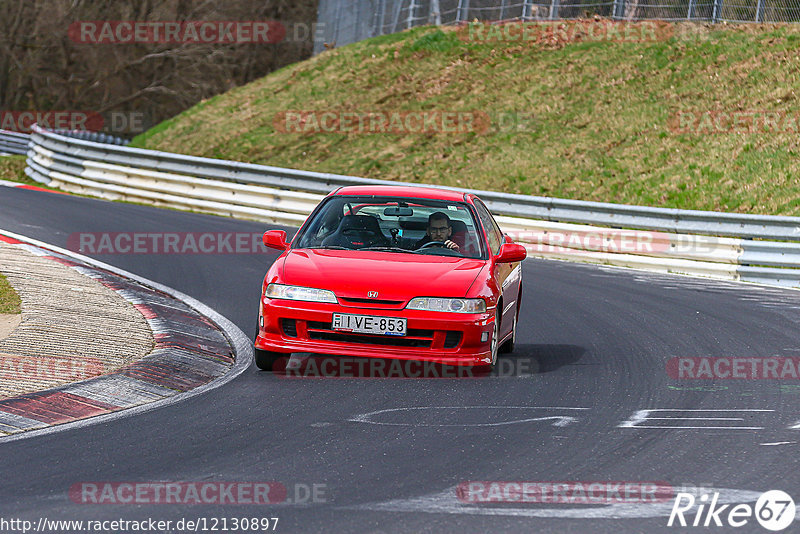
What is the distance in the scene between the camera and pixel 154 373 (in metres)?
8.22

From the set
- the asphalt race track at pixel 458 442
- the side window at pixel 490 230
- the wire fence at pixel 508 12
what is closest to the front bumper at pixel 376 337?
the asphalt race track at pixel 458 442

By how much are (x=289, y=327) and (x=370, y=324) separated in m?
0.63

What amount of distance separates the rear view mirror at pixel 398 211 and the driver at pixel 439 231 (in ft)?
0.63

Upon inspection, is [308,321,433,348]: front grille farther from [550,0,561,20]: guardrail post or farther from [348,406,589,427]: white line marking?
[550,0,561,20]: guardrail post

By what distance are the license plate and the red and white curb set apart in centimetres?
96

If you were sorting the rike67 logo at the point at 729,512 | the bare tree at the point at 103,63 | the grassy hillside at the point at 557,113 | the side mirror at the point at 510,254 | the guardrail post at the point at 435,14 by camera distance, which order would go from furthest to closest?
the bare tree at the point at 103,63 < the guardrail post at the point at 435,14 < the grassy hillside at the point at 557,113 < the side mirror at the point at 510,254 < the rike67 logo at the point at 729,512

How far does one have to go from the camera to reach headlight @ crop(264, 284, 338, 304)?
8367 millimetres

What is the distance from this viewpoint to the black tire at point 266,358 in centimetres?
862

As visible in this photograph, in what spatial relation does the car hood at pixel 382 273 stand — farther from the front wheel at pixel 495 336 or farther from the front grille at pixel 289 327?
the front wheel at pixel 495 336

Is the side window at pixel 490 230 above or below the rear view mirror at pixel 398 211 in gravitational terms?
below

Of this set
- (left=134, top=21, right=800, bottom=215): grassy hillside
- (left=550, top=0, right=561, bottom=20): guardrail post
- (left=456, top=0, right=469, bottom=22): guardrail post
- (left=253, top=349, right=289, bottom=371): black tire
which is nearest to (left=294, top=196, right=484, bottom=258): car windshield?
(left=253, top=349, right=289, bottom=371): black tire

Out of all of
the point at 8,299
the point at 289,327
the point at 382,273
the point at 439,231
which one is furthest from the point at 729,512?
the point at 8,299

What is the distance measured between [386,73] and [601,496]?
96.3 ft

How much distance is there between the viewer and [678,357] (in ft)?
32.9
